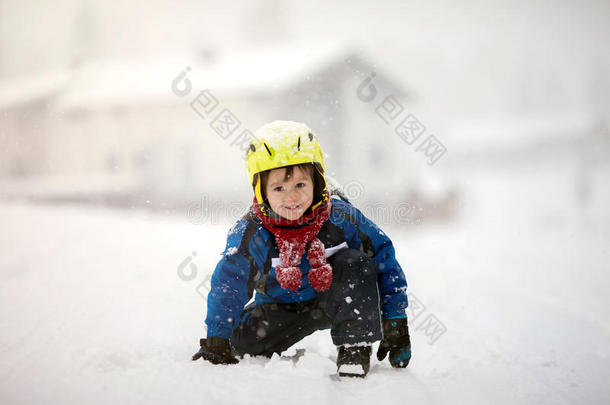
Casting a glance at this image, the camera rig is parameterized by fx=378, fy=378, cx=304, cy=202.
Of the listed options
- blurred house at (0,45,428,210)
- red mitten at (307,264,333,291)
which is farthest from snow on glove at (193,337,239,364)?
blurred house at (0,45,428,210)

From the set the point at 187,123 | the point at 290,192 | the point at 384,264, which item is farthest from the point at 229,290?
the point at 187,123

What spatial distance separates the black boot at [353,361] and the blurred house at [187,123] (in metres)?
9.71

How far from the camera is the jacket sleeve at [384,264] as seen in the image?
1.90 meters

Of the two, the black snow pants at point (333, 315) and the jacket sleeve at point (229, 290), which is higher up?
the jacket sleeve at point (229, 290)

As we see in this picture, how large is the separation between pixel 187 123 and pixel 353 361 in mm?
12514

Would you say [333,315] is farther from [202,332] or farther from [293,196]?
[202,332]

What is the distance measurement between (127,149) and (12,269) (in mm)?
10525

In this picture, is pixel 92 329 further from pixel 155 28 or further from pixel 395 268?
pixel 155 28

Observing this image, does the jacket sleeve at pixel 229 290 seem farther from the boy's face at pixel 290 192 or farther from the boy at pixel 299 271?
the boy's face at pixel 290 192

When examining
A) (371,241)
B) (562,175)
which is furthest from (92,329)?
(562,175)

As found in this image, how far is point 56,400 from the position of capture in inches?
58.0

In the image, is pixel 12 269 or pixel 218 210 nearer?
pixel 12 269

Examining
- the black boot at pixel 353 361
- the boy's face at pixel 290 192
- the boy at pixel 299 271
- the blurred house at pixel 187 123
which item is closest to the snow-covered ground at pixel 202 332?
the black boot at pixel 353 361

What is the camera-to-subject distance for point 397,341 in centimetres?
187
